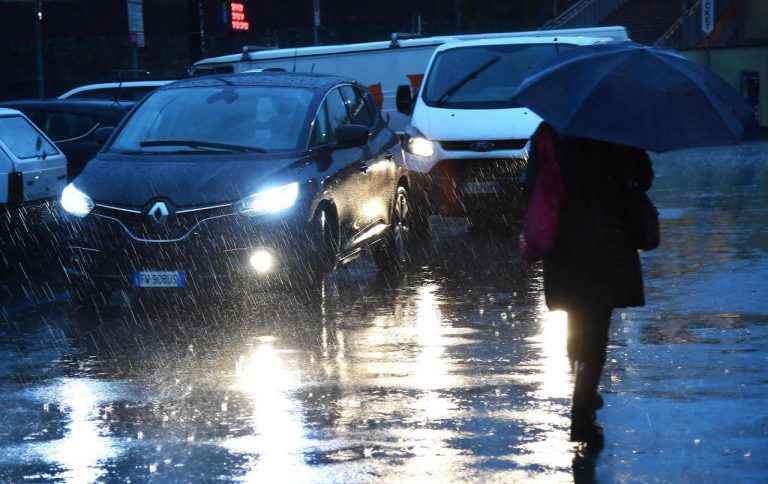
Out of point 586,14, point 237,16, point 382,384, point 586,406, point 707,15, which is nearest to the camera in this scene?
point 586,406

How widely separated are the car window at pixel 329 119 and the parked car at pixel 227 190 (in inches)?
0.5

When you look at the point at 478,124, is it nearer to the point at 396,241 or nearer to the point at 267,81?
the point at 396,241

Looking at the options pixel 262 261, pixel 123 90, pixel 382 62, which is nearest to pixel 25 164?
pixel 262 261

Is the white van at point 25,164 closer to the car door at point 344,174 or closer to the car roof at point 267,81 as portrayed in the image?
the car roof at point 267,81

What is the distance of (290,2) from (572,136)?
47316 millimetres

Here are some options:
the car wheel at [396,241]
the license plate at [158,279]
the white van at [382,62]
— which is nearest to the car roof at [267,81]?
the car wheel at [396,241]

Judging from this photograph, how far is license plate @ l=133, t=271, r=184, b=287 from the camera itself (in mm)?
9562

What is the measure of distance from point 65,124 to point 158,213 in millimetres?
5669

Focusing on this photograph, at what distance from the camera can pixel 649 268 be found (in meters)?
12.1

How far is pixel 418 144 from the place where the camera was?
15195 mm

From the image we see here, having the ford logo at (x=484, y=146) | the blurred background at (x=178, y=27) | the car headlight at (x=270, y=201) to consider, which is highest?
the car headlight at (x=270, y=201)

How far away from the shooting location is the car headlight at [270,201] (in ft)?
31.8

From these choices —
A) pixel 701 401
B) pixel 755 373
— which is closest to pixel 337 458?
pixel 701 401

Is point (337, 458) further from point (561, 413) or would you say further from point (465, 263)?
point (465, 263)
